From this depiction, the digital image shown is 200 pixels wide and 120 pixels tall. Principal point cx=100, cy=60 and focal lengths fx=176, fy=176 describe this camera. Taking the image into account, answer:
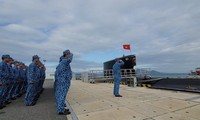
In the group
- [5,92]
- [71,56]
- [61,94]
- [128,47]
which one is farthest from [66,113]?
[128,47]

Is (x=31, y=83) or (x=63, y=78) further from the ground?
(x=63, y=78)

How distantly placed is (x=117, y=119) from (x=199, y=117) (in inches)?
87.2

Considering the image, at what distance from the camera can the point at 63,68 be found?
588cm

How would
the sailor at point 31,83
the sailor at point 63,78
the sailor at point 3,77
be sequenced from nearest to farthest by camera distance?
the sailor at point 63,78
the sailor at point 3,77
the sailor at point 31,83

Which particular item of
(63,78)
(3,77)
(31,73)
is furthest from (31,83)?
(63,78)

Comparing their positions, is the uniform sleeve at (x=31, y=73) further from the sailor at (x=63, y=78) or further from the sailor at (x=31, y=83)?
the sailor at (x=63, y=78)

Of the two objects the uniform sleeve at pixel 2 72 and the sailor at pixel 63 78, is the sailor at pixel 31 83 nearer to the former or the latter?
the uniform sleeve at pixel 2 72

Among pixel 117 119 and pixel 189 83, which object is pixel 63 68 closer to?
pixel 117 119

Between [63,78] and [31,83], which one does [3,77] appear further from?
[63,78]

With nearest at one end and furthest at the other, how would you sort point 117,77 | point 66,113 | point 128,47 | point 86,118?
→ point 86,118 → point 66,113 → point 117,77 → point 128,47

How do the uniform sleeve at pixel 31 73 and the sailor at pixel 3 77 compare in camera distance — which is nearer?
the sailor at pixel 3 77

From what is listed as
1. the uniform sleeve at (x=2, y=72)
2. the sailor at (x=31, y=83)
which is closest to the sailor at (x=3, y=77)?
the uniform sleeve at (x=2, y=72)

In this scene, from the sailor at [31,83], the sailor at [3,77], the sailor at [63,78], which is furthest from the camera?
the sailor at [31,83]

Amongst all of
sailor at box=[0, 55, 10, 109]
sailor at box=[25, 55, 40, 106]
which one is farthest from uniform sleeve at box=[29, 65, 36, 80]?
sailor at box=[0, 55, 10, 109]
